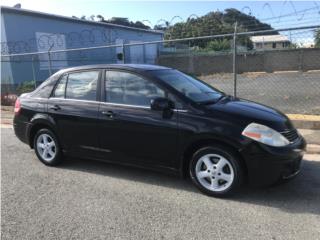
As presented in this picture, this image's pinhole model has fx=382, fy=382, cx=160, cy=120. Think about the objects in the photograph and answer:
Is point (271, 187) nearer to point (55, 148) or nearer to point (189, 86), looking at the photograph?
point (189, 86)

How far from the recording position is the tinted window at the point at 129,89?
16.3ft

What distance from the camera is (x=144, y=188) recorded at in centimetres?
496

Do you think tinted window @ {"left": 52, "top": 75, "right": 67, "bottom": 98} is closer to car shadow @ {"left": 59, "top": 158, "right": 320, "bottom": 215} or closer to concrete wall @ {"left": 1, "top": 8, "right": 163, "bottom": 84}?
car shadow @ {"left": 59, "top": 158, "right": 320, "bottom": 215}

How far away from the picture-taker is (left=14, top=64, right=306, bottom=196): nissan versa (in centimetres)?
436

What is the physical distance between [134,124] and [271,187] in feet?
6.24

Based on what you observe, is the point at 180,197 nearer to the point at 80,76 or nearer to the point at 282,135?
the point at 282,135

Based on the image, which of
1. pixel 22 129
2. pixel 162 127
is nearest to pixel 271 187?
pixel 162 127

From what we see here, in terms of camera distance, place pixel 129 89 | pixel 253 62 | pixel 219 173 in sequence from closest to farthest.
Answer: pixel 219 173 < pixel 129 89 < pixel 253 62

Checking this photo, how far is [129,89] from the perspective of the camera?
5.18m

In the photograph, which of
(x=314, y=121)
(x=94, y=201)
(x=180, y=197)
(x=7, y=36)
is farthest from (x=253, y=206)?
(x=7, y=36)

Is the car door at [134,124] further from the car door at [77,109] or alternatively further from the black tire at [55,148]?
the black tire at [55,148]

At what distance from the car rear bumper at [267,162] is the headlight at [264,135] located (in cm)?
6

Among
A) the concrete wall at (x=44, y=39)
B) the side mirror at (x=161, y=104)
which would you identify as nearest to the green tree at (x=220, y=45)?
the concrete wall at (x=44, y=39)

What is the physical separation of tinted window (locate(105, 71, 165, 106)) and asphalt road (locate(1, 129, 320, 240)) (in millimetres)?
1119
